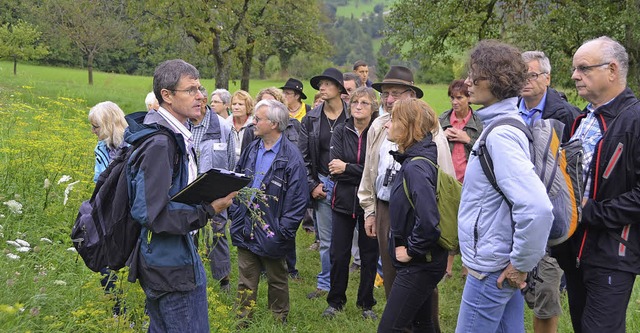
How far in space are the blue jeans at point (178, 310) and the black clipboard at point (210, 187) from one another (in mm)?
407

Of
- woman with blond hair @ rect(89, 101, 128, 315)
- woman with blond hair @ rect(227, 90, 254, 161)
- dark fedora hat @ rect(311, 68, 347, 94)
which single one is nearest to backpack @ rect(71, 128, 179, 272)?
woman with blond hair @ rect(89, 101, 128, 315)

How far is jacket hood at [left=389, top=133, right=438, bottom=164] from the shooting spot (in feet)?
14.1

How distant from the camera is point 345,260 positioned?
238 inches

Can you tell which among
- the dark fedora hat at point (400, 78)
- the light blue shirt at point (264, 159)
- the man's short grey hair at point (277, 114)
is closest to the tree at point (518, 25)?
the dark fedora hat at point (400, 78)

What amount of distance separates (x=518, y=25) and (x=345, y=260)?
15489mm

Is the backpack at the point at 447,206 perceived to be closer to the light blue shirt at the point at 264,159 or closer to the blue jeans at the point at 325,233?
the light blue shirt at the point at 264,159

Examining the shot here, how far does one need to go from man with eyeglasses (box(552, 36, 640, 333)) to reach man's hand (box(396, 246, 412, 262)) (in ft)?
3.48

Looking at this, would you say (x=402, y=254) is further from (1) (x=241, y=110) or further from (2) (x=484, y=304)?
(1) (x=241, y=110)

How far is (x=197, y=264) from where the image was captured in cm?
337

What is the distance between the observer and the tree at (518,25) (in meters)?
16.6

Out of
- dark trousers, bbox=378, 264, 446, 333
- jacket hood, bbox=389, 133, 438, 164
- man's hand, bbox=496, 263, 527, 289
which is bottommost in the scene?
dark trousers, bbox=378, 264, 446, 333

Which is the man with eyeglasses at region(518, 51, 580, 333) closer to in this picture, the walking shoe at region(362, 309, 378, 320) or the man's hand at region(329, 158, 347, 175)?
the walking shoe at region(362, 309, 378, 320)

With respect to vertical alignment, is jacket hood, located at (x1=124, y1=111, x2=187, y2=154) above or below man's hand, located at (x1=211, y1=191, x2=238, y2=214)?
above

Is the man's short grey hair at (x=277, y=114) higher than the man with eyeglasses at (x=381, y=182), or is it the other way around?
the man's short grey hair at (x=277, y=114)
